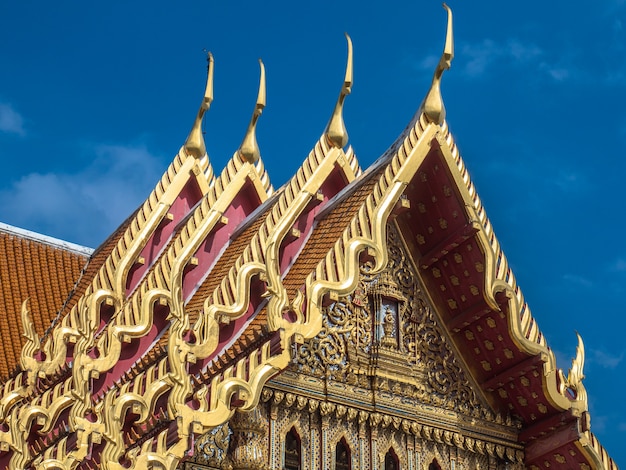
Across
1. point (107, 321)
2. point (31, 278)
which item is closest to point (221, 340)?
point (107, 321)

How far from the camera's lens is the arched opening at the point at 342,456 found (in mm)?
11938

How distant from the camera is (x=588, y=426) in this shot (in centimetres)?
1254

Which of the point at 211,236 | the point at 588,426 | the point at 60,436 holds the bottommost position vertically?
the point at 60,436

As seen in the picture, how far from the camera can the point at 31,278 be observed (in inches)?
591

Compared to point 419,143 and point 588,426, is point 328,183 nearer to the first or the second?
point 419,143

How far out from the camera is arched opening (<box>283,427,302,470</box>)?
1165 cm

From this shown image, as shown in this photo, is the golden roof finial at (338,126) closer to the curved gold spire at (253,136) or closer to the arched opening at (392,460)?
the curved gold spire at (253,136)

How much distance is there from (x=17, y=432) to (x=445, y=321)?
12.9 feet

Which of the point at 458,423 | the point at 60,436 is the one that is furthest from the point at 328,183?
the point at 60,436

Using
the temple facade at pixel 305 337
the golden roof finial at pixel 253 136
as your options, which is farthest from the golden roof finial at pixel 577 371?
the golden roof finial at pixel 253 136

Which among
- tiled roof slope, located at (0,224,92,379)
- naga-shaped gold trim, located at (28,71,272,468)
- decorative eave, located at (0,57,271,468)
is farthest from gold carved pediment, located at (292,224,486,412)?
tiled roof slope, located at (0,224,92,379)

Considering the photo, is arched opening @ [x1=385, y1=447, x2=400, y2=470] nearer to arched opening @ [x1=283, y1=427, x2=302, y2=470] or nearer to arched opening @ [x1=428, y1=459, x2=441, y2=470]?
arched opening @ [x1=428, y1=459, x2=441, y2=470]

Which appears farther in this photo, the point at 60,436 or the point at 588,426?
the point at 588,426

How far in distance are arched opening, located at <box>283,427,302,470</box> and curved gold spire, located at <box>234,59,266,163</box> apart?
301 cm
